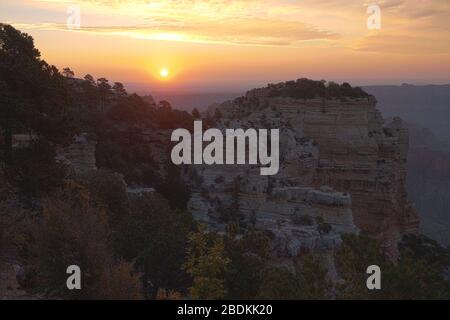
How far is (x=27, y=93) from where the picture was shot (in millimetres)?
17375

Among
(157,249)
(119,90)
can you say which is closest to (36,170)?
(157,249)

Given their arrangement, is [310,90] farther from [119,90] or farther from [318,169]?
[119,90]

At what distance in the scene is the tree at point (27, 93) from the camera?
16688 mm

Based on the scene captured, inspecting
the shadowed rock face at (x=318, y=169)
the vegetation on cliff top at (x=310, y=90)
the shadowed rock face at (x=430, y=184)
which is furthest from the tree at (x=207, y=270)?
the shadowed rock face at (x=430, y=184)

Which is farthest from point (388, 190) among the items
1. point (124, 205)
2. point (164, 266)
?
point (164, 266)

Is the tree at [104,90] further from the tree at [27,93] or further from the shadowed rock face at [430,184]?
the shadowed rock face at [430,184]

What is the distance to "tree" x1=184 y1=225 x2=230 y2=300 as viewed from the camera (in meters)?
10.7

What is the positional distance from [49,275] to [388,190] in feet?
84.0

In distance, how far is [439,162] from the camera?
102 m

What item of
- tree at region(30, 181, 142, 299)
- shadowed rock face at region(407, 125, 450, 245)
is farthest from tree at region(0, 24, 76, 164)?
shadowed rock face at region(407, 125, 450, 245)

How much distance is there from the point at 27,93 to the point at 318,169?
1998cm

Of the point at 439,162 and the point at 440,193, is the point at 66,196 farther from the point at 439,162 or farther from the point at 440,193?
the point at 439,162

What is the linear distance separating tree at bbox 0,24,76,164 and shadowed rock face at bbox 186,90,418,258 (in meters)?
10.7

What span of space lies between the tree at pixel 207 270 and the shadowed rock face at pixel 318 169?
1341 cm
